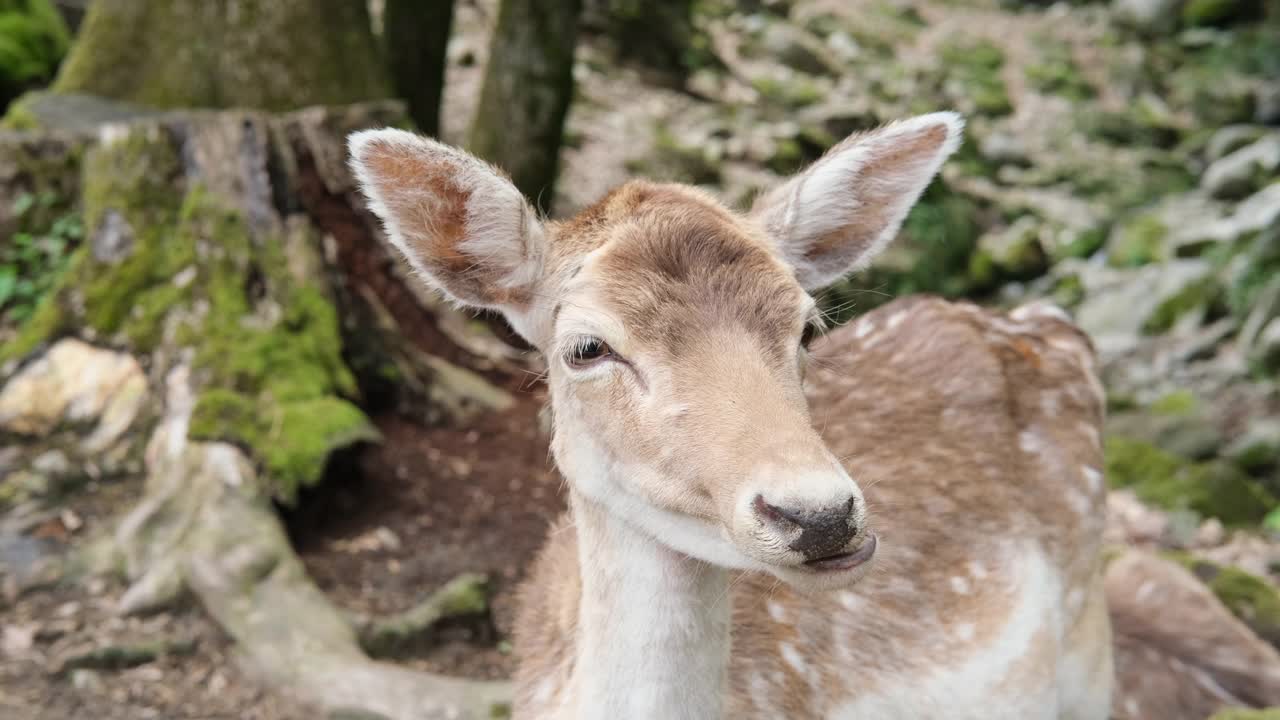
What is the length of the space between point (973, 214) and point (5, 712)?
10.7 metres

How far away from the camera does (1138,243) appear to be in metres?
12.0

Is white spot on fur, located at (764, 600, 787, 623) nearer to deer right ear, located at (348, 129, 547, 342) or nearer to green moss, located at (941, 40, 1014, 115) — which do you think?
deer right ear, located at (348, 129, 547, 342)

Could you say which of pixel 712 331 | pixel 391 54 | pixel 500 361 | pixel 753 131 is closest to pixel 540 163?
pixel 391 54

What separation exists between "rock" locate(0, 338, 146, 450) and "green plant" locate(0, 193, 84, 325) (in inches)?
21.2

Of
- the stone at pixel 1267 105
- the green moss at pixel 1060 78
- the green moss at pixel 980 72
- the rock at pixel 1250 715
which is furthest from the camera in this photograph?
the green moss at pixel 1060 78

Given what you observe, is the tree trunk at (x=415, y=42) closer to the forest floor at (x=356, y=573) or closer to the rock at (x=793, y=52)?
the forest floor at (x=356, y=573)

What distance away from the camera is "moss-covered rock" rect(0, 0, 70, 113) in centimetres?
806

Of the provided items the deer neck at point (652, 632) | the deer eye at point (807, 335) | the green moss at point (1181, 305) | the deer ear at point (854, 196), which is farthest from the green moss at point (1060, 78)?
the deer neck at point (652, 632)

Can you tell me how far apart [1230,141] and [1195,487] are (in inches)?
403

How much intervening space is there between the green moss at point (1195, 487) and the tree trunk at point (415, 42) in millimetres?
5177

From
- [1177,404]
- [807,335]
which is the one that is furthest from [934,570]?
[1177,404]

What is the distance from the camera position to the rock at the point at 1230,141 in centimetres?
1438

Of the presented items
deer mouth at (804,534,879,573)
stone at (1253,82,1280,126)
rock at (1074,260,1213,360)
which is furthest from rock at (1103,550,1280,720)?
stone at (1253,82,1280,126)

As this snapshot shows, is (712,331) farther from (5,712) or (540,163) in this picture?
(540,163)
